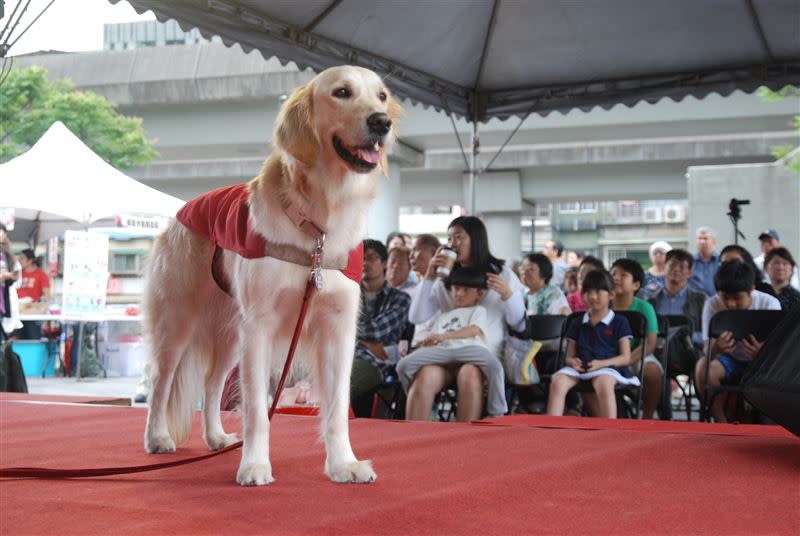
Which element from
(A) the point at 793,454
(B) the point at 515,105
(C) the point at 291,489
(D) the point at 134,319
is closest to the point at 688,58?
(B) the point at 515,105

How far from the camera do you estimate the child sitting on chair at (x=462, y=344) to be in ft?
16.3

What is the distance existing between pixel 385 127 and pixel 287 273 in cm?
50

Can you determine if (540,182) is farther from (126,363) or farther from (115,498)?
(115,498)

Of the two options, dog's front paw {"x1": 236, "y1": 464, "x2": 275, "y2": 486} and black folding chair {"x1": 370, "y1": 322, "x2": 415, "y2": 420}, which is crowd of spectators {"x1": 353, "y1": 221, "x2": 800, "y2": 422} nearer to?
black folding chair {"x1": 370, "y1": 322, "x2": 415, "y2": 420}

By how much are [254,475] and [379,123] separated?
103 cm

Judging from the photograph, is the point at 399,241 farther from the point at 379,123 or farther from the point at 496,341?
the point at 379,123

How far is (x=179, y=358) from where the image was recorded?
9.79 ft

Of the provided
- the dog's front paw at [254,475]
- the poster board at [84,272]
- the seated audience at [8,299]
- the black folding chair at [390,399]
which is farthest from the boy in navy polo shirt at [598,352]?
the poster board at [84,272]

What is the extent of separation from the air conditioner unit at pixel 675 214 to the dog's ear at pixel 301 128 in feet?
166

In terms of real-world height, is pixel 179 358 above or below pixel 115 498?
above

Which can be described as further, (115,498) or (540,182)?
(540,182)

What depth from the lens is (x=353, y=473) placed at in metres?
2.35

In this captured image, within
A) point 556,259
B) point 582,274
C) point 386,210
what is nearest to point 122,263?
point 386,210

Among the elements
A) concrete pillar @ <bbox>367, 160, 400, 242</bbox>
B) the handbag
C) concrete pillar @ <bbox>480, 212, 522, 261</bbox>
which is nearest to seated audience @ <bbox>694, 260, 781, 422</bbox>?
the handbag
